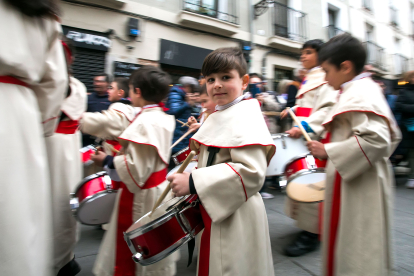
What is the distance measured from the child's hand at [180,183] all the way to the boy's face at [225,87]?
1.33 feet

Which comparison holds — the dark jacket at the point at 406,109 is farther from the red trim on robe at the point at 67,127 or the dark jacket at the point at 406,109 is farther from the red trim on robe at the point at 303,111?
the red trim on robe at the point at 67,127

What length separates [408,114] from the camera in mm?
5023

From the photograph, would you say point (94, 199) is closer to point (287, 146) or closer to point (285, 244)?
point (285, 244)

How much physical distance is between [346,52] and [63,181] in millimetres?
2085

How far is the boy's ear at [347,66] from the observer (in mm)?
1639

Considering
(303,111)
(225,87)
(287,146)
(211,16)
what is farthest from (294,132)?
(211,16)

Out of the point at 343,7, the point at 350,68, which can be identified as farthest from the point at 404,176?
the point at 343,7

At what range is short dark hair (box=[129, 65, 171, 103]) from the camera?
197cm

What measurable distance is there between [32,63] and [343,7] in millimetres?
14379

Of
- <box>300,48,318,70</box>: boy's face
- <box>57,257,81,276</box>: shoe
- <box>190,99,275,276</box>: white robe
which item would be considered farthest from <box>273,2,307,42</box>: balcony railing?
<box>57,257,81,276</box>: shoe

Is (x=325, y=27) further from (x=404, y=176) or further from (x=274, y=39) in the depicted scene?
(x=404, y=176)

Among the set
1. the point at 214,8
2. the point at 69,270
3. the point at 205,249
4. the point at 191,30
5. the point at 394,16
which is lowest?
the point at 69,270

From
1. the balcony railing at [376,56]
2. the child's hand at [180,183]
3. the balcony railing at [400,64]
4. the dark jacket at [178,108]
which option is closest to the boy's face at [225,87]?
the child's hand at [180,183]

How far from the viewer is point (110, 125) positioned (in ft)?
7.90
